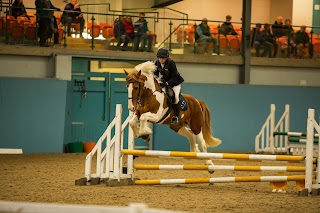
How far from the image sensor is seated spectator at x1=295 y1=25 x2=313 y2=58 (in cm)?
2534

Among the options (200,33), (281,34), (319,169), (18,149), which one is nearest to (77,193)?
(319,169)

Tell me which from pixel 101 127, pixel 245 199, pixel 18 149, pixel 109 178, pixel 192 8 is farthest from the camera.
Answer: pixel 192 8

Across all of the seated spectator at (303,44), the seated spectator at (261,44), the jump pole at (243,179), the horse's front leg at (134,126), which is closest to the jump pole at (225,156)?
the jump pole at (243,179)

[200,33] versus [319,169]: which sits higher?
[200,33]

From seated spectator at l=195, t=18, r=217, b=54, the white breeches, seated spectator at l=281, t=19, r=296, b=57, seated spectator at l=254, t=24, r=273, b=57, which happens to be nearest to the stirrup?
the white breeches

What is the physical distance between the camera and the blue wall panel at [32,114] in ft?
67.6

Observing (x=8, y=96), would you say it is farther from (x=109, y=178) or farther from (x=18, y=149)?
(x=109, y=178)

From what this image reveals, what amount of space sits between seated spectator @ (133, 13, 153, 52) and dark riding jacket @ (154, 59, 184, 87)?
999 cm

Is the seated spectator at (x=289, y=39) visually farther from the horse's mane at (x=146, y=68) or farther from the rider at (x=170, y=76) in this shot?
the horse's mane at (x=146, y=68)

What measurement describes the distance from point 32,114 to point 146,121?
9.16 m

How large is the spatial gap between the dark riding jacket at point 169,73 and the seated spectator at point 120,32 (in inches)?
390

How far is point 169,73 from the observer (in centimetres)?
1318

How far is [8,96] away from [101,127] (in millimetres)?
3108

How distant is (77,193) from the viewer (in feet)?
34.8
